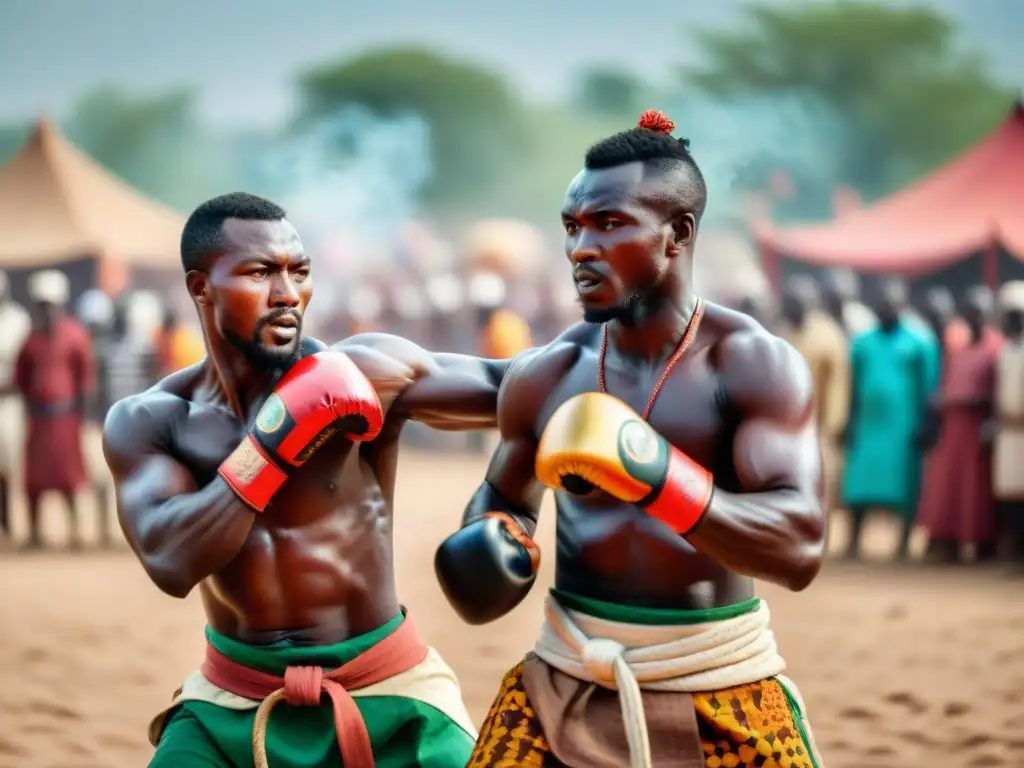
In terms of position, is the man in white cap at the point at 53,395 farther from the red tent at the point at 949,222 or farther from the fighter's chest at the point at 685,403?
the red tent at the point at 949,222

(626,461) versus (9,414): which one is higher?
(9,414)

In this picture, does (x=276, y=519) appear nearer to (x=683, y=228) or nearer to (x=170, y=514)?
(x=170, y=514)

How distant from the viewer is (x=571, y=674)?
9.94ft

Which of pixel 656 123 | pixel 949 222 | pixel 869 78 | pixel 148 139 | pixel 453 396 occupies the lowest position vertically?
pixel 453 396

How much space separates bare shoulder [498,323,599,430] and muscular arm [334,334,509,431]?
375mm

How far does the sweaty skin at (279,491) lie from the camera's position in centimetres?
343

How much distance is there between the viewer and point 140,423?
3500mm

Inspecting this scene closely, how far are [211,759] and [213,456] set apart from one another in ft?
2.47

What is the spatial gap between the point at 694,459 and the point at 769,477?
0.20 metres

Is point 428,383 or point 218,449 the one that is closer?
point 218,449

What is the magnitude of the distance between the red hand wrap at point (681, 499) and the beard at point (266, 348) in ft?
3.77

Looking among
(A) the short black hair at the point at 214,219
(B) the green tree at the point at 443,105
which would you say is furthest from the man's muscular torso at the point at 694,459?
(B) the green tree at the point at 443,105

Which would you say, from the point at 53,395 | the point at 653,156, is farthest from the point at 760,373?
the point at 53,395

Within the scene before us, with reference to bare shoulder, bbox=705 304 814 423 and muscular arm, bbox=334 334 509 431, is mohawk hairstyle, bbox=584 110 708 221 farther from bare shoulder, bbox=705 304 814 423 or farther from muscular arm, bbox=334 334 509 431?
muscular arm, bbox=334 334 509 431
